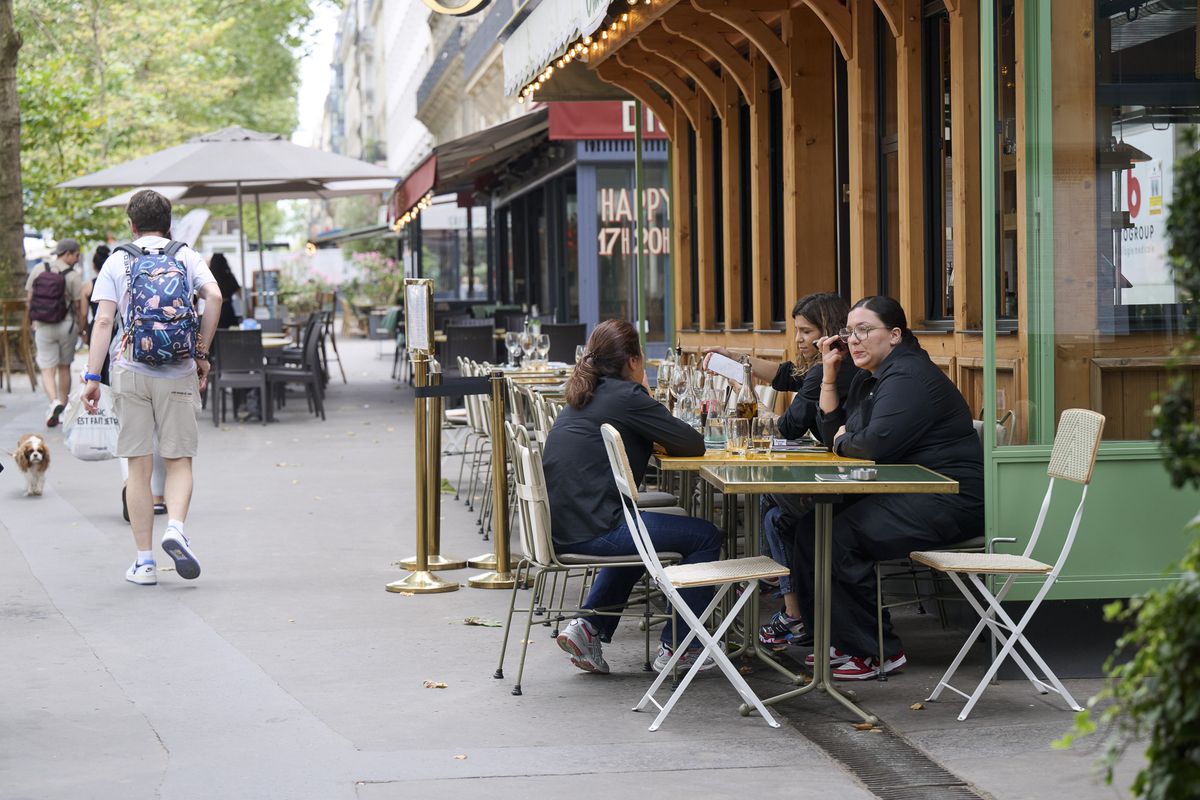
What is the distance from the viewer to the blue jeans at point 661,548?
6.30m

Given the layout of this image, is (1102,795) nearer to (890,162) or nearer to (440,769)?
(440,769)

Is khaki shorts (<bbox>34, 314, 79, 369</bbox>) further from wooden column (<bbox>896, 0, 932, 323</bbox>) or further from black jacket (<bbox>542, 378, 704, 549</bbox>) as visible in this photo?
black jacket (<bbox>542, 378, 704, 549</bbox>)

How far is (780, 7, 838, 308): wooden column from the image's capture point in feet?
35.2

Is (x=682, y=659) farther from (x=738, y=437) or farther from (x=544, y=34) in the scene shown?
(x=544, y=34)

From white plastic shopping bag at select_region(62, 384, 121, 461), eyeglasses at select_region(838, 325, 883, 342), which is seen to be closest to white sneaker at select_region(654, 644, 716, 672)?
eyeglasses at select_region(838, 325, 883, 342)

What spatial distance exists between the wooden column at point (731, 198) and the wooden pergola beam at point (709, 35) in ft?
2.23

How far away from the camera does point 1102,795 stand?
4801 mm

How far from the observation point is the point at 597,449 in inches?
253

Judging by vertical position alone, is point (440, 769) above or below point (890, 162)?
below

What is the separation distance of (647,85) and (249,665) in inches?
304

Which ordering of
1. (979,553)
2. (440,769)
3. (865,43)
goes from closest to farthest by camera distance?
(440,769) → (979,553) → (865,43)

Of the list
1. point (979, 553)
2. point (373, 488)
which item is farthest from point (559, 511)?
point (373, 488)

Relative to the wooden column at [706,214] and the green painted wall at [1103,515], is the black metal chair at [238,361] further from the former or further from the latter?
the green painted wall at [1103,515]

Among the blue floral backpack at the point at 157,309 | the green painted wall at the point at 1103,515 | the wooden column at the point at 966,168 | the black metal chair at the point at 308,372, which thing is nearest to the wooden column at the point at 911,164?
the wooden column at the point at 966,168
